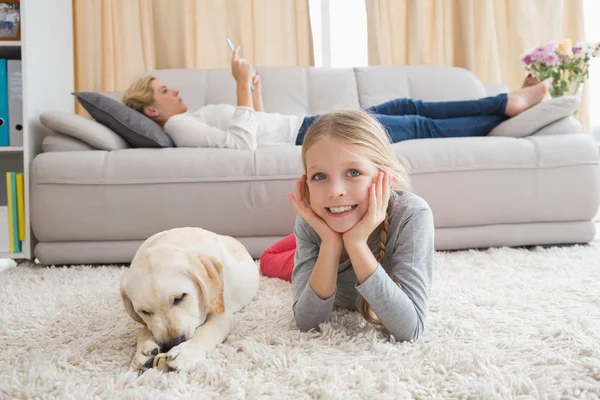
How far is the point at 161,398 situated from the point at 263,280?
2.80 feet

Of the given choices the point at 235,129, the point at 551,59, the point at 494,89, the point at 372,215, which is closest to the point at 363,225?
the point at 372,215

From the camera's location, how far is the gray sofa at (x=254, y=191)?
1906 millimetres

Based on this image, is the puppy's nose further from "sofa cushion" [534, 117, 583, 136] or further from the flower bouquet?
the flower bouquet

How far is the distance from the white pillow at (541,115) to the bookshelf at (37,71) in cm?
204

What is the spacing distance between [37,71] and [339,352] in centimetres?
195

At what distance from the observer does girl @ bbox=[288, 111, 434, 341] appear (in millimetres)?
933

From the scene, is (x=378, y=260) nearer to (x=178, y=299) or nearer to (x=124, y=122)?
(x=178, y=299)

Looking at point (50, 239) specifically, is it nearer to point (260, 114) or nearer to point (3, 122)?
point (3, 122)

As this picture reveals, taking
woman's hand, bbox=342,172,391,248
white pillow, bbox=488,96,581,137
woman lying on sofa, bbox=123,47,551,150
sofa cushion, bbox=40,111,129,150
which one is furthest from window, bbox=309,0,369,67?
woman's hand, bbox=342,172,391,248

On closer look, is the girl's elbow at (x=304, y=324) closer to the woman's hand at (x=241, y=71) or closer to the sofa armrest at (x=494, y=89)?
the woman's hand at (x=241, y=71)

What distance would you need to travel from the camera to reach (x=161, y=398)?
74cm

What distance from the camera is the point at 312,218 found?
981 mm

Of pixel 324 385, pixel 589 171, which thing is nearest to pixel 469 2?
pixel 589 171

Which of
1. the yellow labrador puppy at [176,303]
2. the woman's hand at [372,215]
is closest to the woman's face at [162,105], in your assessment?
the yellow labrador puppy at [176,303]
